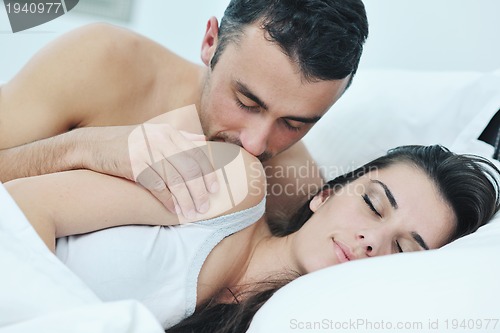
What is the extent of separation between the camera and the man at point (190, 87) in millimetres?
1056

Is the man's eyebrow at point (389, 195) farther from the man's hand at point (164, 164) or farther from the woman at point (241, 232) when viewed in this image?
the man's hand at point (164, 164)

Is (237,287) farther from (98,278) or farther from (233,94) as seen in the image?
(233,94)

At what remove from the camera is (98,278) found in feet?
2.79

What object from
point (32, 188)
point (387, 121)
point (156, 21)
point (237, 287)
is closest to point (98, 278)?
point (32, 188)

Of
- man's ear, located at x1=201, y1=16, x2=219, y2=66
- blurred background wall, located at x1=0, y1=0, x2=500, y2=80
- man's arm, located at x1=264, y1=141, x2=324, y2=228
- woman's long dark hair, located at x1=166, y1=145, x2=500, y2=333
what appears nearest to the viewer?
woman's long dark hair, located at x1=166, y1=145, x2=500, y2=333

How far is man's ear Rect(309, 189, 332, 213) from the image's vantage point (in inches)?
Answer: 45.7

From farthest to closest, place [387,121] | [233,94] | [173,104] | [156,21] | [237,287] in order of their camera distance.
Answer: [156,21], [387,121], [173,104], [233,94], [237,287]

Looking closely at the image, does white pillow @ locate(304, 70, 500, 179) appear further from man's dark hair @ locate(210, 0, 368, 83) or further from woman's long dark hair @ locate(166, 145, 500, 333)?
man's dark hair @ locate(210, 0, 368, 83)

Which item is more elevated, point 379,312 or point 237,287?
point 379,312

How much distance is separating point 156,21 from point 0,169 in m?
1.21

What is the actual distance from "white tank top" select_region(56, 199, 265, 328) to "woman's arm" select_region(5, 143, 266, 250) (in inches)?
0.8
